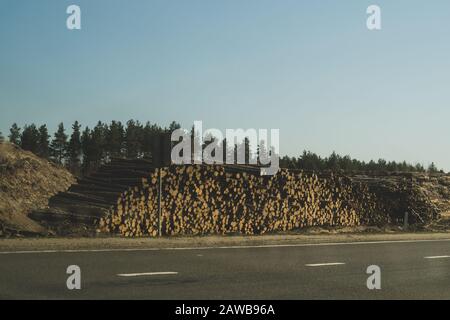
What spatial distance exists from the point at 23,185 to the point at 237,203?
9327 mm

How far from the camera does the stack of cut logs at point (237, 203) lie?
850 inches

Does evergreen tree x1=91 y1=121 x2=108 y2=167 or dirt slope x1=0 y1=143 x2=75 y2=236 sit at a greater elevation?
evergreen tree x1=91 y1=121 x2=108 y2=167

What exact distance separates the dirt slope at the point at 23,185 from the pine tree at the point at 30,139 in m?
102

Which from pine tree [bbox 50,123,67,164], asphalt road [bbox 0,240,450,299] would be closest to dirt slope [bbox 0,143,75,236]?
asphalt road [bbox 0,240,450,299]

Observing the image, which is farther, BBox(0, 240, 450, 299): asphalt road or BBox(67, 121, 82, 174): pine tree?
BBox(67, 121, 82, 174): pine tree

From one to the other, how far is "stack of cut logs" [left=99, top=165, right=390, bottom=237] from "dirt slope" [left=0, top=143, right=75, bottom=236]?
2904 mm

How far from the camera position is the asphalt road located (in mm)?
9922

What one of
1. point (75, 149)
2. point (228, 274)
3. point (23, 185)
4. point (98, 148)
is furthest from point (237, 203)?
point (75, 149)

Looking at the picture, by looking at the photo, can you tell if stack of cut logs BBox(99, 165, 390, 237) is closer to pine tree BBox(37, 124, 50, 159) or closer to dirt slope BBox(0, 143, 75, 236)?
dirt slope BBox(0, 143, 75, 236)

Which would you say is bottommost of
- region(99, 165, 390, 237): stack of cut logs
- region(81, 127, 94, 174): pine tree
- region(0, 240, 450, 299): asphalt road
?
region(0, 240, 450, 299): asphalt road

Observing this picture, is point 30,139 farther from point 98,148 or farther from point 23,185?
point 23,185

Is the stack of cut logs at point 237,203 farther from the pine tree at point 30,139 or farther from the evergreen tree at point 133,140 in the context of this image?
the pine tree at point 30,139

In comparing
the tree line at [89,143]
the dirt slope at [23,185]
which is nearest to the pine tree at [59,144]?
the tree line at [89,143]
